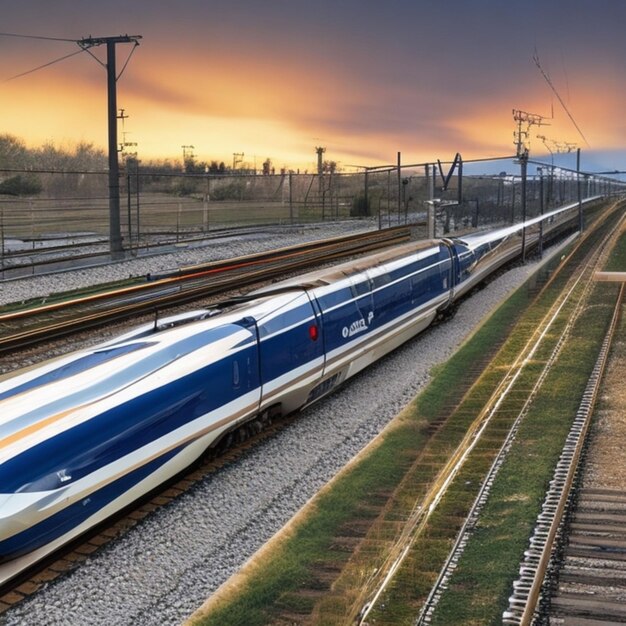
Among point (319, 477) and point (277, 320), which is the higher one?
point (277, 320)

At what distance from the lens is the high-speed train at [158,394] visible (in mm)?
8875

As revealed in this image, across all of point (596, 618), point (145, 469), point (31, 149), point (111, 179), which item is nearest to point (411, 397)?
point (145, 469)

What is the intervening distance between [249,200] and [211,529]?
142 feet

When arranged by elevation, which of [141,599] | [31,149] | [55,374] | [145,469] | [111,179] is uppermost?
[31,149]

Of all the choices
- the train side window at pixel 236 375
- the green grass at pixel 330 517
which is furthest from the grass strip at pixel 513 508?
the train side window at pixel 236 375

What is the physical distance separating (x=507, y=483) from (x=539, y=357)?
319 inches

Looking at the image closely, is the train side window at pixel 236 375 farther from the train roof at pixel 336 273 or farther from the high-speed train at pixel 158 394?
the train roof at pixel 336 273

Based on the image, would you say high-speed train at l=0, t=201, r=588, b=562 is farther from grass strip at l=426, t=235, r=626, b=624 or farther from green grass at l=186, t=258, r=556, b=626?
grass strip at l=426, t=235, r=626, b=624

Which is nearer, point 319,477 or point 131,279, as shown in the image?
point 319,477

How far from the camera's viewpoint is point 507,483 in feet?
37.8

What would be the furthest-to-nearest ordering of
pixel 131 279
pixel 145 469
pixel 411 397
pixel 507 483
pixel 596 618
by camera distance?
pixel 131 279 < pixel 411 397 < pixel 507 483 < pixel 145 469 < pixel 596 618

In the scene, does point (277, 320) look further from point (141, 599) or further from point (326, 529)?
point (141, 599)

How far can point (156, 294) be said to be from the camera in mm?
23516

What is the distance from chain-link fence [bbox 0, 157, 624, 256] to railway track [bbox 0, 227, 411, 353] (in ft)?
18.3
